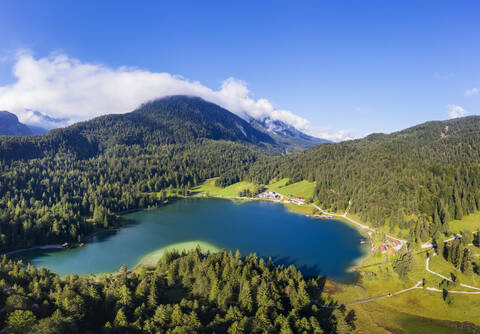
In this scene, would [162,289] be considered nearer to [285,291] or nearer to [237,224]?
[285,291]

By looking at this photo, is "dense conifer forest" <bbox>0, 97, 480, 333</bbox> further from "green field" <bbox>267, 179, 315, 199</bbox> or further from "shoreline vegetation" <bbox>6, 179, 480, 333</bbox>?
"green field" <bbox>267, 179, 315, 199</bbox>

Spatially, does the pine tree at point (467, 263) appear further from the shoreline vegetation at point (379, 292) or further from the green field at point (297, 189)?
the green field at point (297, 189)

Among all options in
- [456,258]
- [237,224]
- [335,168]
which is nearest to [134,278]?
[237,224]

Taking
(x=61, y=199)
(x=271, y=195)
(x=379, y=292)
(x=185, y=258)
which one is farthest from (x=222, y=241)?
(x=61, y=199)

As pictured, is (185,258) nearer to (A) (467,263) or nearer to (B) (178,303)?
(B) (178,303)

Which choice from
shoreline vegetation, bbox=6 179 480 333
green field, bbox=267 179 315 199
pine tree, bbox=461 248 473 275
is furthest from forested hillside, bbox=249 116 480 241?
shoreline vegetation, bbox=6 179 480 333
